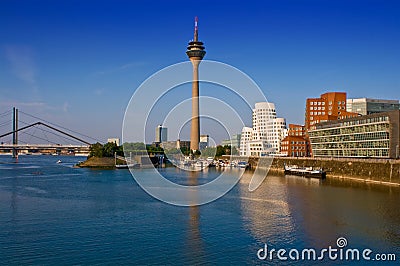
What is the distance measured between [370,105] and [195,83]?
2384 cm

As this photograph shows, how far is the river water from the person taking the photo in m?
8.31

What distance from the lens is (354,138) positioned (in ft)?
90.5

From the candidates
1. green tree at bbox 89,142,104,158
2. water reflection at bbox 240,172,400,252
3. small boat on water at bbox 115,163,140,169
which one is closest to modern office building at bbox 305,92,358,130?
small boat on water at bbox 115,163,140,169

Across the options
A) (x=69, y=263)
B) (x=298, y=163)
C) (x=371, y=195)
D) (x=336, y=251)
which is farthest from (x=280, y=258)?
(x=298, y=163)

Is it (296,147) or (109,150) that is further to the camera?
(109,150)

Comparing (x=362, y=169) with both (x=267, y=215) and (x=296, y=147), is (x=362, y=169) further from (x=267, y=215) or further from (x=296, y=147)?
(x=296, y=147)

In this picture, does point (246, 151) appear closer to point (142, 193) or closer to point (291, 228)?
point (142, 193)

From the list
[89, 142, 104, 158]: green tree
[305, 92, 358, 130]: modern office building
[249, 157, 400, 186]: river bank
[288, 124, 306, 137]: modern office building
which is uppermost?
[305, 92, 358, 130]: modern office building

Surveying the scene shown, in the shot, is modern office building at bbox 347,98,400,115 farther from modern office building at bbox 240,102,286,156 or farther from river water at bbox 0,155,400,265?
river water at bbox 0,155,400,265

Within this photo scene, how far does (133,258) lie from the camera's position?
8117 mm

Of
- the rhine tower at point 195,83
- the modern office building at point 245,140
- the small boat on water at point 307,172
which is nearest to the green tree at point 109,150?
the rhine tower at point 195,83

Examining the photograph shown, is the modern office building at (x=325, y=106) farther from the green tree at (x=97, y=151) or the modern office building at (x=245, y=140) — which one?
the green tree at (x=97, y=151)

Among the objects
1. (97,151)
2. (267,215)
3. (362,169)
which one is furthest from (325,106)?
(267,215)

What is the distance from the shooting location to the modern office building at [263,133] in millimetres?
51938
